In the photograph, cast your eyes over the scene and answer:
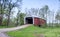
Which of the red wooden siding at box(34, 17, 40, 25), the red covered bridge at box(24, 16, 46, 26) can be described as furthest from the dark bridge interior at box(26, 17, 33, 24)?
the red wooden siding at box(34, 17, 40, 25)

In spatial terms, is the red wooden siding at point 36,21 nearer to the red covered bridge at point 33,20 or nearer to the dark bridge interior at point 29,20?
the red covered bridge at point 33,20

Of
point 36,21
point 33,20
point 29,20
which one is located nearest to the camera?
point 33,20

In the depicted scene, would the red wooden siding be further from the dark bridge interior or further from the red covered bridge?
the dark bridge interior

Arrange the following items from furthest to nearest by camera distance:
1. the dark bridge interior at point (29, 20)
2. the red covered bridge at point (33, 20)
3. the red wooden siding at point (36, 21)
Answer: the dark bridge interior at point (29, 20)
the red wooden siding at point (36, 21)
the red covered bridge at point (33, 20)

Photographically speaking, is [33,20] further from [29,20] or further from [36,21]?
[29,20]

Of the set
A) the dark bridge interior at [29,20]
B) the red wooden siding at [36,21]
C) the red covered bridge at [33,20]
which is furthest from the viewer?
the dark bridge interior at [29,20]

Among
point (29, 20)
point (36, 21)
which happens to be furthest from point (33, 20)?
point (29, 20)

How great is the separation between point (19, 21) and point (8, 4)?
342 inches

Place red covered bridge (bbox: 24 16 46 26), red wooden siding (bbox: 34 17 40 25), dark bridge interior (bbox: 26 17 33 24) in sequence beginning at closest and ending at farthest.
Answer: red covered bridge (bbox: 24 16 46 26), red wooden siding (bbox: 34 17 40 25), dark bridge interior (bbox: 26 17 33 24)

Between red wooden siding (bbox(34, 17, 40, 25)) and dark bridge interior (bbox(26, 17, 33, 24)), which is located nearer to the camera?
red wooden siding (bbox(34, 17, 40, 25))

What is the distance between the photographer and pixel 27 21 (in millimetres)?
40156

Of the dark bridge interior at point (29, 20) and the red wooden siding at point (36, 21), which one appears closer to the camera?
the red wooden siding at point (36, 21)

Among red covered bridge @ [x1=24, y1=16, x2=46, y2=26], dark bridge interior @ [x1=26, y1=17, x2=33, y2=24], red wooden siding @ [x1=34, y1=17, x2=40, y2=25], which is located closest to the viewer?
red covered bridge @ [x1=24, y1=16, x2=46, y2=26]

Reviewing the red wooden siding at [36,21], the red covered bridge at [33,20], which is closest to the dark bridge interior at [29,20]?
the red covered bridge at [33,20]
